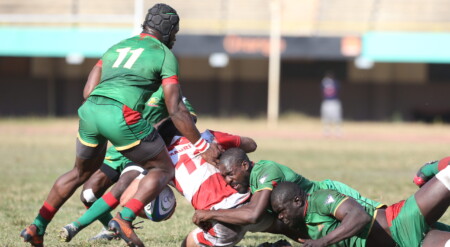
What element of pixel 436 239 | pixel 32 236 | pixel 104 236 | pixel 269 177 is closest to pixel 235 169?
pixel 269 177

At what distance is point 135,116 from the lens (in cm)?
595

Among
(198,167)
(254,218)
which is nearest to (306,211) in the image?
(254,218)

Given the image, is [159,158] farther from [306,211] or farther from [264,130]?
[264,130]

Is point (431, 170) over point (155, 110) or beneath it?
beneath

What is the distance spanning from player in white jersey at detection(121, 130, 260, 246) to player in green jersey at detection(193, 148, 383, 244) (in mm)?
101

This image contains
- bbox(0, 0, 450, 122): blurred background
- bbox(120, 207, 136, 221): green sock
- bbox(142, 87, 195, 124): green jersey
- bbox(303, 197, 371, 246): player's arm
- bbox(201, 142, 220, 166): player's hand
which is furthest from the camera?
bbox(0, 0, 450, 122): blurred background

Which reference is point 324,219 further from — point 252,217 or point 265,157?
point 265,157

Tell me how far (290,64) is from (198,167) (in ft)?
80.9

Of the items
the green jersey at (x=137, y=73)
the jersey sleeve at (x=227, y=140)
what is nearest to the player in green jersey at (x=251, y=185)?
the jersey sleeve at (x=227, y=140)

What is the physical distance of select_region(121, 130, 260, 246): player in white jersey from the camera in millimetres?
5930

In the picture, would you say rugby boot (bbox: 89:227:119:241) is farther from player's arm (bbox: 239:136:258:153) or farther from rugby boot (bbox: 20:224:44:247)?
player's arm (bbox: 239:136:258:153)

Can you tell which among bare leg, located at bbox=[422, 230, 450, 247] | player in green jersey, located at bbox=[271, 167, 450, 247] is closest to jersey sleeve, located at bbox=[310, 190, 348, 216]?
player in green jersey, located at bbox=[271, 167, 450, 247]

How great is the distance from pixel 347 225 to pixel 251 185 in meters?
0.87

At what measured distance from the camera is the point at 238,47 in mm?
27250
